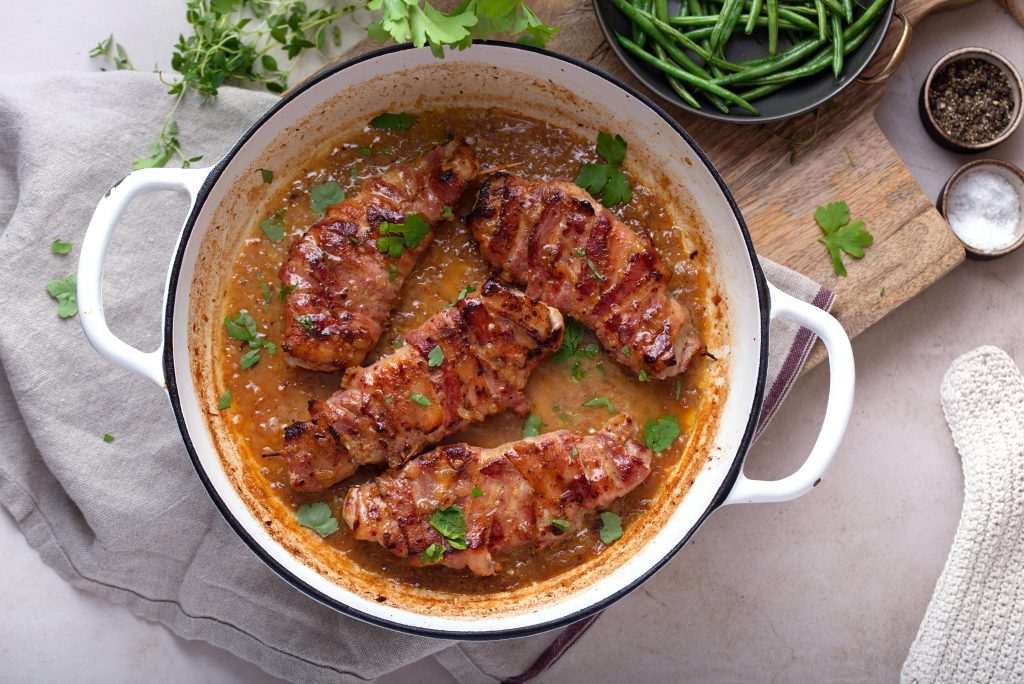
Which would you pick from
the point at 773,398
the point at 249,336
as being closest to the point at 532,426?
the point at 773,398

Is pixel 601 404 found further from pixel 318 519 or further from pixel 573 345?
pixel 318 519

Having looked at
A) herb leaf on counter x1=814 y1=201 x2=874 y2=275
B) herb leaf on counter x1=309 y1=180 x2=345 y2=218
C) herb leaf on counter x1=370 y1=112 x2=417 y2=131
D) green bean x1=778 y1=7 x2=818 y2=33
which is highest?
green bean x1=778 y1=7 x2=818 y2=33

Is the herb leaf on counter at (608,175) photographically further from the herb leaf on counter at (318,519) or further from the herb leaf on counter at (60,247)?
the herb leaf on counter at (60,247)

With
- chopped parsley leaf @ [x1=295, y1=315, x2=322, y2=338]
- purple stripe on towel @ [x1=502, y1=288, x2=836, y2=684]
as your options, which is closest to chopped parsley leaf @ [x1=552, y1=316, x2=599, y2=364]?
purple stripe on towel @ [x1=502, y1=288, x2=836, y2=684]

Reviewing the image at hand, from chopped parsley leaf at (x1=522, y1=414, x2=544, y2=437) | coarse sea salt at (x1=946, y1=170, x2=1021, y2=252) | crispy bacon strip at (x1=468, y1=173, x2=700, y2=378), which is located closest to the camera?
crispy bacon strip at (x1=468, y1=173, x2=700, y2=378)

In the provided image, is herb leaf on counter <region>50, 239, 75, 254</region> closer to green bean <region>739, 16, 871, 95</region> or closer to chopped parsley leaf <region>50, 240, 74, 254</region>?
chopped parsley leaf <region>50, 240, 74, 254</region>
